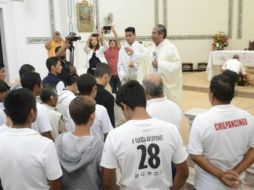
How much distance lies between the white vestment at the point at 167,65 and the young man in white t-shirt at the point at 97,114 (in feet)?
7.39

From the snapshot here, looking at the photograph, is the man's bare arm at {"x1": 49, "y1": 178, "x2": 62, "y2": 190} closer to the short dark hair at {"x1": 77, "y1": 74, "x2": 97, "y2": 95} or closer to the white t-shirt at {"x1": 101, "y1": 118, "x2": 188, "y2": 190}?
the white t-shirt at {"x1": 101, "y1": 118, "x2": 188, "y2": 190}

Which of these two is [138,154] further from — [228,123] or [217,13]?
[217,13]

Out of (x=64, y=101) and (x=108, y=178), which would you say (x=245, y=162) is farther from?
(x=64, y=101)

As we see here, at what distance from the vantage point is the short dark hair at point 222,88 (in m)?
1.98

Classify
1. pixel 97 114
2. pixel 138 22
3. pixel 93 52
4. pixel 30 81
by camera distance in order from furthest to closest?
pixel 138 22
pixel 93 52
pixel 30 81
pixel 97 114

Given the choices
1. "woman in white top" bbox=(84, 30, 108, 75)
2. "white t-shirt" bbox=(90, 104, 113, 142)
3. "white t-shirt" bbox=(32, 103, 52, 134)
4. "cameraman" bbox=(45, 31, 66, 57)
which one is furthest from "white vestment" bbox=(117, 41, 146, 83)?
"white t-shirt" bbox=(32, 103, 52, 134)

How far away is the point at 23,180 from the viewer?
174 cm

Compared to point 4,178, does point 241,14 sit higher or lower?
higher

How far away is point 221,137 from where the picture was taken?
6.47 ft

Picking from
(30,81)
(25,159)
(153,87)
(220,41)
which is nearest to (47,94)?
(30,81)

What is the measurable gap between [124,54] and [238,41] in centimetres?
597

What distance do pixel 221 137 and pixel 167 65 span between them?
2.83 metres

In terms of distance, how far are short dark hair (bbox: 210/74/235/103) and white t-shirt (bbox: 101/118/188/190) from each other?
42 cm

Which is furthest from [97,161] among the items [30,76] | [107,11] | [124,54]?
[107,11]
